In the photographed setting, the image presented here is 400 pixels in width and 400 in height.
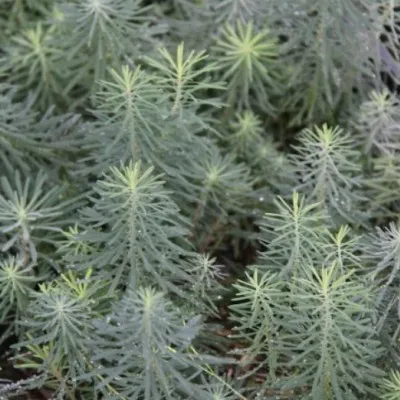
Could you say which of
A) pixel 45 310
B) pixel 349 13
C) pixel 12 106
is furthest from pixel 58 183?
pixel 349 13

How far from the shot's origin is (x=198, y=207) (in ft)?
3.46

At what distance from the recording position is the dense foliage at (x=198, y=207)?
84cm

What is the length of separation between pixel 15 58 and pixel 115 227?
0.42 m

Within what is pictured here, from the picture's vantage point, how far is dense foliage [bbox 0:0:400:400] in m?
0.84

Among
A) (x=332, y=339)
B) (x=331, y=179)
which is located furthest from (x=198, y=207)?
(x=332, y=339)

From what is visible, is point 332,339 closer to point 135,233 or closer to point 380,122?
point 135,233

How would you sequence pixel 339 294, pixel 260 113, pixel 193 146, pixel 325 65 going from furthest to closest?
pixel 260 113, pixel 325 65, pixel 193 146, pixel 339 294

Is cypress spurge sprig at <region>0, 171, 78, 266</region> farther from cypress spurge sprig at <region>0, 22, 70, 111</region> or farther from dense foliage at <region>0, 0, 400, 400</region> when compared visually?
cypress spurge sprig at <region>0, 22, 70, 111</region>

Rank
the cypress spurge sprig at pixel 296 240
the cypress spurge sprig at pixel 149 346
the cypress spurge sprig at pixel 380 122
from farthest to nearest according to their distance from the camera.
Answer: the cypress spurge sprig at pixel 380 122 → the cypress spurge sprig at pixel 296 240 → the cypress spurge sprig at pixel 149 346

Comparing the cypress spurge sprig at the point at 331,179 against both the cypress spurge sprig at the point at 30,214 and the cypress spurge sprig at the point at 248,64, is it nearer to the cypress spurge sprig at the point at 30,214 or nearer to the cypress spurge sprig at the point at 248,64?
the cypress spurge sprig at the point at 248,64

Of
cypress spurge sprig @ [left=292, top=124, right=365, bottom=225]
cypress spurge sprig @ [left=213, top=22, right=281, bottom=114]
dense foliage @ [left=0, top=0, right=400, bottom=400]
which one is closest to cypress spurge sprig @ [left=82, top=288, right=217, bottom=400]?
dense foliage @ [left=0, top=0, right=400, bottom=400]

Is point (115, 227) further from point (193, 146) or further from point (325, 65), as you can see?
point (325, 65)

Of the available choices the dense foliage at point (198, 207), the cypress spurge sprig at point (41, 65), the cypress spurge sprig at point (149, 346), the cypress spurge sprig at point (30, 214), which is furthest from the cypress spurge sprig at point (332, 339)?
the cypress spurge sprig at point (41, 65)

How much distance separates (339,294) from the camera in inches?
33.4
